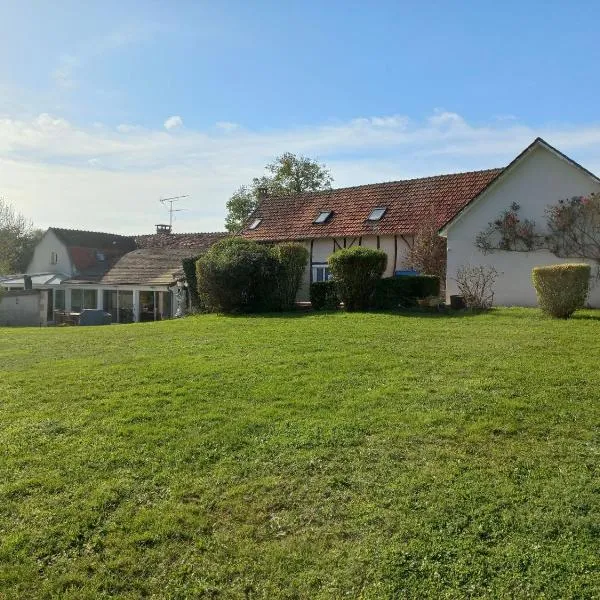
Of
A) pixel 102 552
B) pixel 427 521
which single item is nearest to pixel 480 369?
pixel 427 521

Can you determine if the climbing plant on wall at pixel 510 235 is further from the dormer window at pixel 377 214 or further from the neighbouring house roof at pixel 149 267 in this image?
the neighbouring house roof at pixel 149 267

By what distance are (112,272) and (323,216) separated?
1387 cm

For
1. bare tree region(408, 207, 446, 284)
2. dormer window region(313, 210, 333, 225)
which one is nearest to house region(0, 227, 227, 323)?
dormer window region(313, 210, 333, 225)

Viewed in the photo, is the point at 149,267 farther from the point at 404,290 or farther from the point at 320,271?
the point at 404,290

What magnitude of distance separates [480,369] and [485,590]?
4856mm

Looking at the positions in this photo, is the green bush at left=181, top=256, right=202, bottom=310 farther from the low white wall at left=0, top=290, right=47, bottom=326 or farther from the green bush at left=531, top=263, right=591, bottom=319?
the green bush at left=531, top=263, right=591, bottom=319

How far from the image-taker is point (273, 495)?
504 centimetres

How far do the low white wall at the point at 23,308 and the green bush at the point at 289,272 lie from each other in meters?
15.8

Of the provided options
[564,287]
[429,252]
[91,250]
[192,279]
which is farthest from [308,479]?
[91,250]

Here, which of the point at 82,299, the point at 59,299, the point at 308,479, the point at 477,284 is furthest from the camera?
the point at 59,299

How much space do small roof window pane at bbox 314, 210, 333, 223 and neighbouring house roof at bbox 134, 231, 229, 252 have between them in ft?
30.7

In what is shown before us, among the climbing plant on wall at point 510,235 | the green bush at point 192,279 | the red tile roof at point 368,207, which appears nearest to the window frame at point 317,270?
the red tile roof at point 368,207

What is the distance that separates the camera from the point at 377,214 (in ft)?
82.7

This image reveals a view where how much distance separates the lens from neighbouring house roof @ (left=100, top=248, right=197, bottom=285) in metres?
30.5
